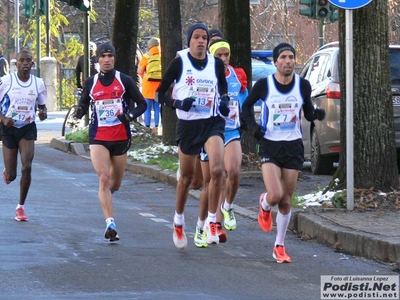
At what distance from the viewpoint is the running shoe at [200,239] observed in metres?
10.7

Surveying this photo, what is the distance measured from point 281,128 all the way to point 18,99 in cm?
379

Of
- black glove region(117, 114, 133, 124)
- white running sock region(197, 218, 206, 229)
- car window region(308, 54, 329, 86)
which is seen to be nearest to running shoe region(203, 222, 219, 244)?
white running sock region(197, 218, 206, 229)

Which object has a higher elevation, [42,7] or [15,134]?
[42,7]

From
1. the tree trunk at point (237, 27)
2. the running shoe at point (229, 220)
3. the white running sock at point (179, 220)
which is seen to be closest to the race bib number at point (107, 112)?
the white running sock at point (179, 220)

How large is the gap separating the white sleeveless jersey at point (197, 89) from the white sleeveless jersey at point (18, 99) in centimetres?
280

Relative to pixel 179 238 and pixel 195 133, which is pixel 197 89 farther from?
pixel 179 238

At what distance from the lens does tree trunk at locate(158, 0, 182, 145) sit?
20125 millimetres

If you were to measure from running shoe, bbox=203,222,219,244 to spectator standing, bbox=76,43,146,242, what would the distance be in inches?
35.8

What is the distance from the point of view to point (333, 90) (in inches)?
650

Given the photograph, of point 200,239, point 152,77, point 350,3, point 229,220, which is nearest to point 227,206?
point 229,220

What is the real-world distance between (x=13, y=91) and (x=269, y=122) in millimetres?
3797

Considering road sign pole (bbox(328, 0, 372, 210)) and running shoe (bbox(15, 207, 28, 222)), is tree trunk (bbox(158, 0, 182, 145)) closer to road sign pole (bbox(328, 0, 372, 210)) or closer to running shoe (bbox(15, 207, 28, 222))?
running shoe (bbox(15, 207, 28, 222))

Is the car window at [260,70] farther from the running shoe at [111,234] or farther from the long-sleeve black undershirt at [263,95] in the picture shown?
the long-sleeve black undershirt at [263,95]

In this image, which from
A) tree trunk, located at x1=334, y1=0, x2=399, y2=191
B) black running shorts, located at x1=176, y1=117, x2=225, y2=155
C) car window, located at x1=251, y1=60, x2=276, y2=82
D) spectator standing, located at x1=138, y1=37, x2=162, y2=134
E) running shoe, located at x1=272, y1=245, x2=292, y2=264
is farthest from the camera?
spectator standing, located at x1=138, y1=37, x2=162, y2=134
